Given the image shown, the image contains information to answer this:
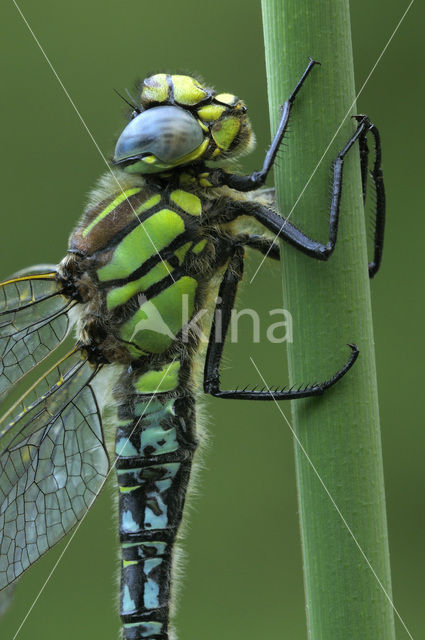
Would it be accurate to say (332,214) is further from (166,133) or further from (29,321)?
(29,321)

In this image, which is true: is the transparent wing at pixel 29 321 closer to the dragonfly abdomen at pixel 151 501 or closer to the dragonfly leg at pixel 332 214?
the dragonfly abdomen at pixel 151 501

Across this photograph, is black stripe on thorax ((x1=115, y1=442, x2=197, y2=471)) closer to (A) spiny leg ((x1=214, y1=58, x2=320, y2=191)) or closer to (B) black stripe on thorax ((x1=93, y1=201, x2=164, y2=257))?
(B) black stripe on thorax ((x1=93, y1=201, x2=164, y2=257))

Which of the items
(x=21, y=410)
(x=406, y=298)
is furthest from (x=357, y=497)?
(x=406, y=298)

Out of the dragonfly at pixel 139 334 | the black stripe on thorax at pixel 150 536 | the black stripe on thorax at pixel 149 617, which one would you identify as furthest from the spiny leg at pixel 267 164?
the black stripe on thorax at pixel 149 617

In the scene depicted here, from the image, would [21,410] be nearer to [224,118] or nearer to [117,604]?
[117,604]

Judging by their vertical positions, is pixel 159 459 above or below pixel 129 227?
below

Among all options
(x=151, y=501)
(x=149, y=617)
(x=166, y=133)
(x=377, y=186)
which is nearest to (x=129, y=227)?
(x=166, y=133)
